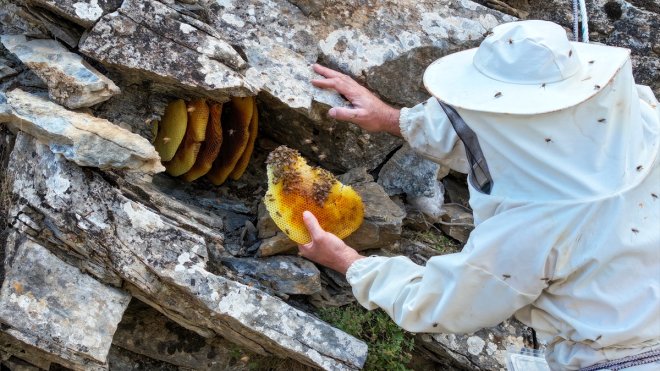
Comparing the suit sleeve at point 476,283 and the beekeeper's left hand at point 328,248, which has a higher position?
the suit sleeve at point 476,283

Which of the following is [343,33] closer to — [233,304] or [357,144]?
[357,144]

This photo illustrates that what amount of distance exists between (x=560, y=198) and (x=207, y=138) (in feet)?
7.67

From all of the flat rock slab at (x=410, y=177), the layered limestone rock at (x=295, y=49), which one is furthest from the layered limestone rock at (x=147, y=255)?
the flat rock slab at (x=410, y=177)

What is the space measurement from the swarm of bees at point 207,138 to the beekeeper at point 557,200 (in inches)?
67.0

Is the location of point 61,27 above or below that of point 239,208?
above

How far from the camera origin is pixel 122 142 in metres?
3.75

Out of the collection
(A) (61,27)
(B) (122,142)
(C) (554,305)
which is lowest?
(C) (554,305)

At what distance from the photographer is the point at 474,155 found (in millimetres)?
3039

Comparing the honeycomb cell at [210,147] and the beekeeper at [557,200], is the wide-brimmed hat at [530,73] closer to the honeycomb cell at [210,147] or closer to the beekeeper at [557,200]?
the beekeeper at [557,200]

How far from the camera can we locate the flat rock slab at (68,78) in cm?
384

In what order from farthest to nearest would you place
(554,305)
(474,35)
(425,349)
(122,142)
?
(474,35)
(425,349)
(122,142)
(554,305)

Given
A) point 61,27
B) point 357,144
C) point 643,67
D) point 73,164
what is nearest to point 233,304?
point 73,164

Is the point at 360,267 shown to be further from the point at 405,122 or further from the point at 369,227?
the point at 405,122

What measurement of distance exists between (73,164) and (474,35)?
8.75ft
